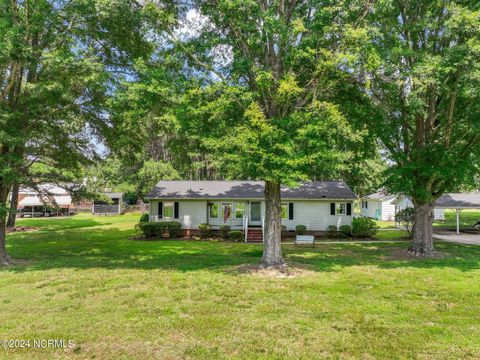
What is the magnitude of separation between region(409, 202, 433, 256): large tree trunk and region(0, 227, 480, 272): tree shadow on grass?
730mm

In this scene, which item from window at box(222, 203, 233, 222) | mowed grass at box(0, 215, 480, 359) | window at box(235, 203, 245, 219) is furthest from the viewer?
window at box(235, 203, 245, 219)

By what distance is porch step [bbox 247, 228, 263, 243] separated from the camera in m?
22.3

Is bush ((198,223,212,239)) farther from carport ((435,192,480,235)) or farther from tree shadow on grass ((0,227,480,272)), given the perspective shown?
carport ((435,192,480,235))

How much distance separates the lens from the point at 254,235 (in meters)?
22.6

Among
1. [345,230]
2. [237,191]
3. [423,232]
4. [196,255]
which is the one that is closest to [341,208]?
[345,230]

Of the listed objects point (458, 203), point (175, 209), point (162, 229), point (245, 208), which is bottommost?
point (162, 229)

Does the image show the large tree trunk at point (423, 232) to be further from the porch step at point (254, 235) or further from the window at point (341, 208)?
the porch step at point (254, 235)

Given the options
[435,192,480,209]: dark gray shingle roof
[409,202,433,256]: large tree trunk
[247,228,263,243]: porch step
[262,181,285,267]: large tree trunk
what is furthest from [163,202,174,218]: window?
[435,192,480,209]: dark gray shingle roof

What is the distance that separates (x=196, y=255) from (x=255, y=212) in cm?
956

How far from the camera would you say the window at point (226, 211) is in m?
24.7

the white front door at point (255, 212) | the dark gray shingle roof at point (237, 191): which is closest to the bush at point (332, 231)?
the dark gray shingle roof at point (237, 191)

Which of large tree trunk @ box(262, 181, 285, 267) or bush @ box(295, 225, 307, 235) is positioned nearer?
large tree trunk @ box(262, 181, 285, 267)

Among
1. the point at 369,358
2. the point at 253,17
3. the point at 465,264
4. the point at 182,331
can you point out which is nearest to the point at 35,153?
the point at 253,17

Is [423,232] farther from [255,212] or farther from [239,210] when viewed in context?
[239,210]
